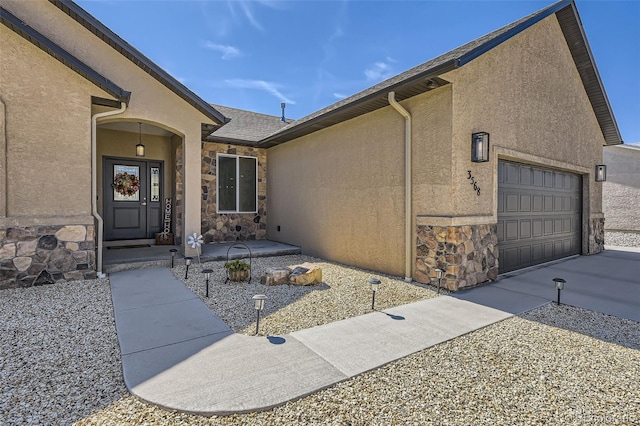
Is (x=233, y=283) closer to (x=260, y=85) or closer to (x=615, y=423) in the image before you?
(x=615, y=423)

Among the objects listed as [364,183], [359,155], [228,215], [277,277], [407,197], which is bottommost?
[277,277]

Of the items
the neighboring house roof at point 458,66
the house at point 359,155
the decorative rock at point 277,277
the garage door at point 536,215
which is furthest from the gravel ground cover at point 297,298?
the neighboring house roof at point 458,66

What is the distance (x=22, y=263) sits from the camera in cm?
504

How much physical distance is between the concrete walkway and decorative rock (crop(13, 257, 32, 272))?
1.83 meters

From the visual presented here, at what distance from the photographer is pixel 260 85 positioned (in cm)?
1327

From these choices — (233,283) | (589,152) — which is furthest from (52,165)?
(589,152)

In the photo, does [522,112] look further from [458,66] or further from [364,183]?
[364,183]

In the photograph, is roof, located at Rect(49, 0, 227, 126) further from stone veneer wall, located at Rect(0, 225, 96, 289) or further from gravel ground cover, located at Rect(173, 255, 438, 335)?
gravel ground cover, located at Rect(173, 255, 438, 335)

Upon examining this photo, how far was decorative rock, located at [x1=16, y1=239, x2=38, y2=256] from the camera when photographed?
5023 mm

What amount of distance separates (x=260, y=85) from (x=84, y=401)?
13.0m

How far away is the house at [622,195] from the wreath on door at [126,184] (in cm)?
1656

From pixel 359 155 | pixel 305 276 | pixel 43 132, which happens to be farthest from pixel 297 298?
pixel 43 132

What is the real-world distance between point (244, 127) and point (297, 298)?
799 cm

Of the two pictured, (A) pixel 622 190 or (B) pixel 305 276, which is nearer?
(B) pixel 305 276
